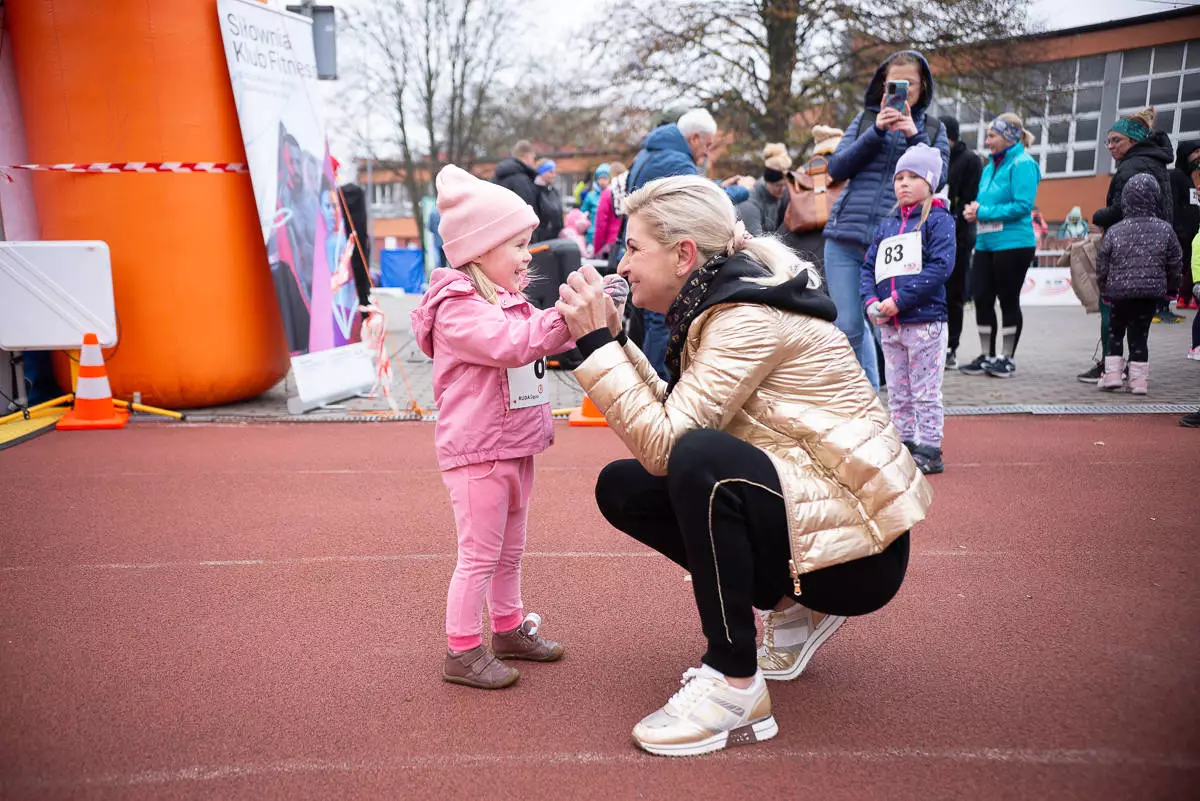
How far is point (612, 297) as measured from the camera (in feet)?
8.47

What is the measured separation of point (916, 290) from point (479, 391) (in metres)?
3.13

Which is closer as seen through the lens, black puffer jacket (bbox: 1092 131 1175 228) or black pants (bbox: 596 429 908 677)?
black pants (bbox: 596 429 908 677)

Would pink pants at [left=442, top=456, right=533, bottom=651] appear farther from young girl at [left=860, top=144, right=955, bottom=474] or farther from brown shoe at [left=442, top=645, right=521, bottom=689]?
young girl at [left=860, top=144, right=955, bottom=474]

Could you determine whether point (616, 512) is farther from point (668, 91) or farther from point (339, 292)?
point (668, 91)

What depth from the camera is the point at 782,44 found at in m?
19.0

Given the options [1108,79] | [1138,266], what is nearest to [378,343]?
[1138,266]

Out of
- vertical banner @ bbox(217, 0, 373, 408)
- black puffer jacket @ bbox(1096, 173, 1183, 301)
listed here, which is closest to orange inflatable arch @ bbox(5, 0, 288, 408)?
vertical banner @ bbox(217, 0, 373, 408)

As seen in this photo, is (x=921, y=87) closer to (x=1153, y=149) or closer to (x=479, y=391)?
(x=1153, y=149)

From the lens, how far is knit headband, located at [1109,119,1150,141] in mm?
7465

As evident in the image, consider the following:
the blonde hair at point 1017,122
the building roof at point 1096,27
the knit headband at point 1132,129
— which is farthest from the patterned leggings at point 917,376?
the building roof at point 1096,27

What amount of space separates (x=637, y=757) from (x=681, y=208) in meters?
1.48

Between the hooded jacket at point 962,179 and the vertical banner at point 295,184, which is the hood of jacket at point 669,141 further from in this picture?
the hooded jacket at point 962,179

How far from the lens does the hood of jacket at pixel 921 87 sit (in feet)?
18.5

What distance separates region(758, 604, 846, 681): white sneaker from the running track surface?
0.06 meters
